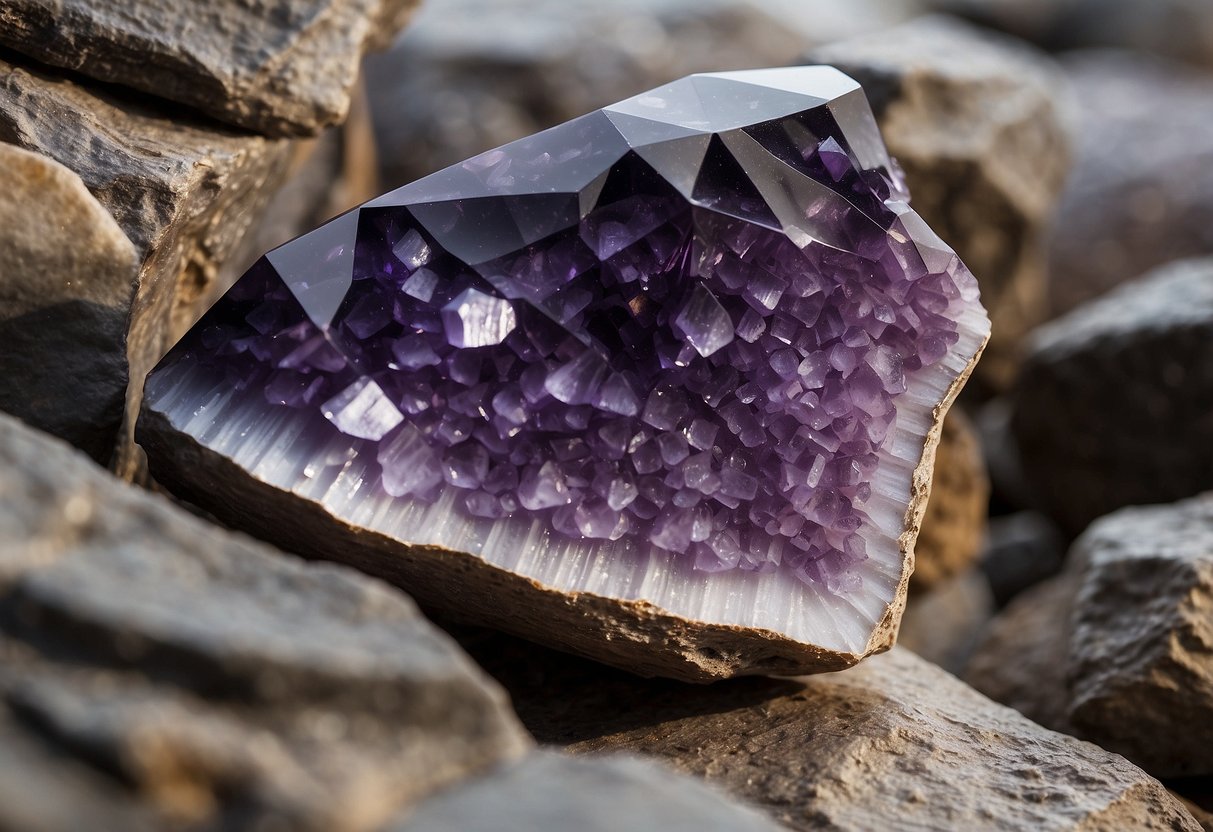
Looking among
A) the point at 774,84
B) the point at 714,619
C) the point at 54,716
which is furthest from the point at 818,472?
the point at 54,716

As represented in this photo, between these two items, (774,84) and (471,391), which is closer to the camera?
(471,391)

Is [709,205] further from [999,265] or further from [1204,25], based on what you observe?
[1204,25]

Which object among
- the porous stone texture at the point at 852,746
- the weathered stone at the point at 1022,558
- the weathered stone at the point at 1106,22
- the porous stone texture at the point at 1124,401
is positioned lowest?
the porous stone texture at the point at 852,746

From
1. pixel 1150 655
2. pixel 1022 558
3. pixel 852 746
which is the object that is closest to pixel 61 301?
pixel 852 746

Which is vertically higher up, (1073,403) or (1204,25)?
(1204,25)

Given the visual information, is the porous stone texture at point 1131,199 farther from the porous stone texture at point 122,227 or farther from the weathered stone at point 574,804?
the weathered stone at point 574,804

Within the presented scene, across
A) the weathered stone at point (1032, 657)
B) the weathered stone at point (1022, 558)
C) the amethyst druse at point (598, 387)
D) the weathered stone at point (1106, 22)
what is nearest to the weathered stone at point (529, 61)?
the weathered stone at point (1022, 558)

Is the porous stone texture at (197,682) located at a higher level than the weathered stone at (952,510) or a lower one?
lower

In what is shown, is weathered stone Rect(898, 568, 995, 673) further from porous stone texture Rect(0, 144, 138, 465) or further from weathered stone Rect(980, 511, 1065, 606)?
porous stone texture Rect(0, 144, 138, 465)
